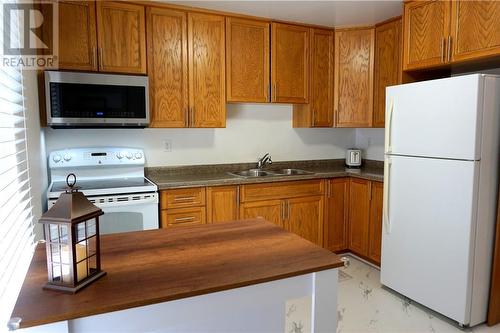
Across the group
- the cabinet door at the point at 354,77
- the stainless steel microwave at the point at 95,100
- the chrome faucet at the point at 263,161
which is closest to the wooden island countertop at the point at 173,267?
the stainless steel microwave at the point at 95,100

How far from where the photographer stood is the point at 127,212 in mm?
2641

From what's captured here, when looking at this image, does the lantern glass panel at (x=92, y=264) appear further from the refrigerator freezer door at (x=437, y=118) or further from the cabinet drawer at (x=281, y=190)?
the refrigerator freezer door at (x=437, y=118)

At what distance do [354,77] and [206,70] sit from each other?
5.00 feet

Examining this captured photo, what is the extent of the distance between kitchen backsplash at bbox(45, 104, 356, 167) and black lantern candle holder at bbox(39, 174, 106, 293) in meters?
2.22

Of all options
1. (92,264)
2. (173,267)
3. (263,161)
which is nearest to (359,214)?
(263,161)

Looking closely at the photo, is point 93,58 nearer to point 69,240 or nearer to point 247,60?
point 247,60

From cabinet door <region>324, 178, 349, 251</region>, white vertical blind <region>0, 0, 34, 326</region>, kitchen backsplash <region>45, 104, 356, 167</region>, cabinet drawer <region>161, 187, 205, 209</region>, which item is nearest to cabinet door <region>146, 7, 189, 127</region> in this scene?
kitchen backsplash <region>45, 104, 356, 167</region>

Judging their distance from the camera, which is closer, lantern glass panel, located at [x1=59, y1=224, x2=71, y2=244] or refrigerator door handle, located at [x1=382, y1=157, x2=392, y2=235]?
lantern glass panel, located at [x1=59, y1=224, x2=71, y2=244]

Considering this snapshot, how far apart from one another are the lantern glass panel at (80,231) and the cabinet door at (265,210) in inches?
84.4

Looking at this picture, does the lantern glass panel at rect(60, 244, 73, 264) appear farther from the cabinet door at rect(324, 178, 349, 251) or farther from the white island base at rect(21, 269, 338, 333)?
the cabinet door at rect(324, 178, 349, 251)

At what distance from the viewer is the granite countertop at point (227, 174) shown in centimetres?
296

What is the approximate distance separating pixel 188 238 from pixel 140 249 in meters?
0.20

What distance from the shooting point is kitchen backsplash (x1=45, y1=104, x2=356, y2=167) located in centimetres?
309

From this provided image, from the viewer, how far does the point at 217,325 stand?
1148mm
